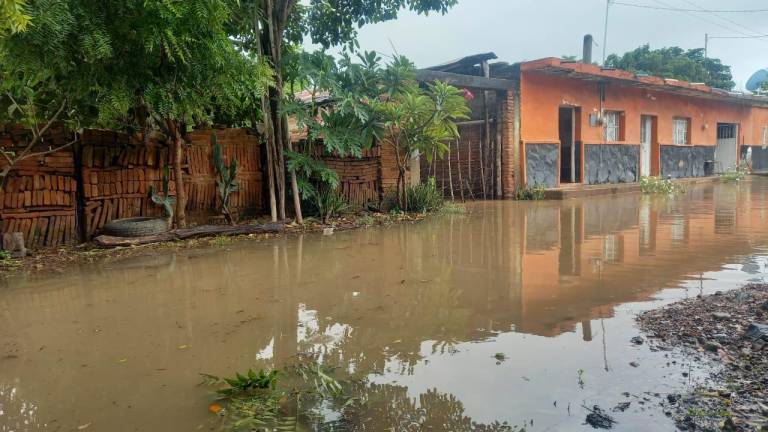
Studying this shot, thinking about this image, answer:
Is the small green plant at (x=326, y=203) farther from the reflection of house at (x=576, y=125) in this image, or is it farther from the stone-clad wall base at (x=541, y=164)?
the stone-clad wall base at (x=541, y=164)

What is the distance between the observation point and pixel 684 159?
21328mm

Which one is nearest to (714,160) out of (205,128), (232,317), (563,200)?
(563,200)

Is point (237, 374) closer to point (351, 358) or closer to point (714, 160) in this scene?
point (351, 358)

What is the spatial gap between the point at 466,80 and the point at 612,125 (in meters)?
7.63

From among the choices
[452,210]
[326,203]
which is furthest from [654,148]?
[326,203]

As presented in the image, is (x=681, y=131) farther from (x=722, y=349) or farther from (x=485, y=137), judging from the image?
(x=722, y=349)

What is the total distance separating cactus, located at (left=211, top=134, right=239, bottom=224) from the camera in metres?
8.98

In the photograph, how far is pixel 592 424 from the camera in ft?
7.84

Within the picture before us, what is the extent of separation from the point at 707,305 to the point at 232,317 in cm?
355

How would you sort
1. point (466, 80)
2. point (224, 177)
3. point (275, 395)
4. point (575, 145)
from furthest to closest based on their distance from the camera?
point (575, 145) → point (466, 80) → point (224, 177) → point (275, 395)

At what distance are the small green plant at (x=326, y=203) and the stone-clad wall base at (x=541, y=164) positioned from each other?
697 cm

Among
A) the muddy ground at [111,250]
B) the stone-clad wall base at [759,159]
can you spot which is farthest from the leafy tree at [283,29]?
the stone-clad wall base at [759,159]

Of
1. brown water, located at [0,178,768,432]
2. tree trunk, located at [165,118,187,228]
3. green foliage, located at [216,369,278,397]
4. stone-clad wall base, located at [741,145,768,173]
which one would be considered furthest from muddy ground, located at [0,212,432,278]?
stone-clad wall base, located at [741,145,768,173]

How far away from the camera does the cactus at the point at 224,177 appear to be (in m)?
8.98
